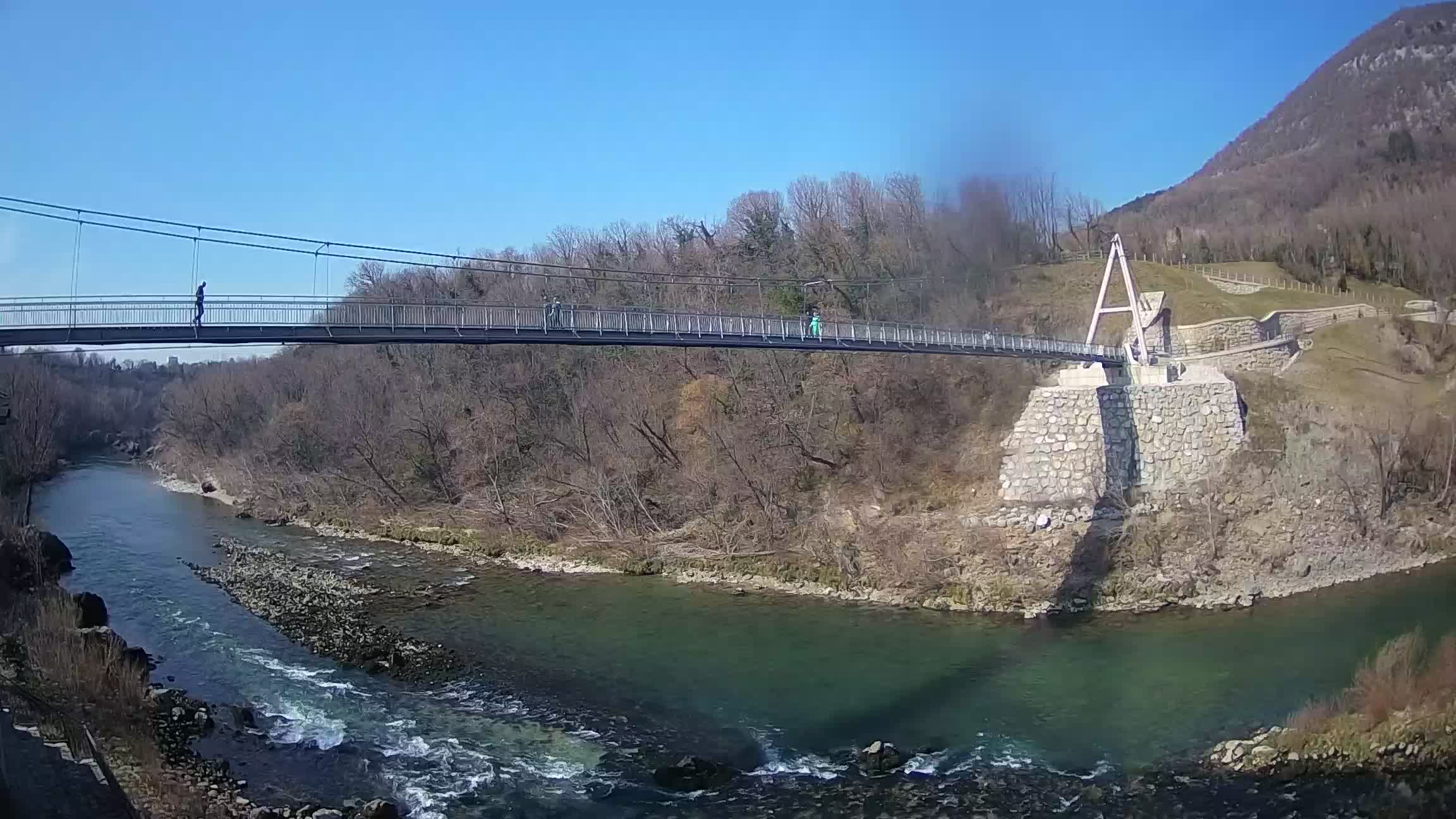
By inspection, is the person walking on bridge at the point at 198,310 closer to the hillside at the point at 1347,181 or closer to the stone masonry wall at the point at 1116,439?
the stone masonry wall at the point at 1116,439

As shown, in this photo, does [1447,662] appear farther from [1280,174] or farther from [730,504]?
[1280,174]

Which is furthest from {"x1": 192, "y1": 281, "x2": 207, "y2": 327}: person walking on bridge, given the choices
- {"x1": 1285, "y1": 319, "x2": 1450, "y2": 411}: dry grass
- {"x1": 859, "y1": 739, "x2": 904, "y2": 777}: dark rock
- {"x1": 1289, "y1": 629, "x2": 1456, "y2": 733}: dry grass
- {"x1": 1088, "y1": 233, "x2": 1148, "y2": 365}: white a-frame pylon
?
{"x1": 1285, "y1": 319, "x2": 1450, "y2": 411}: dry grass

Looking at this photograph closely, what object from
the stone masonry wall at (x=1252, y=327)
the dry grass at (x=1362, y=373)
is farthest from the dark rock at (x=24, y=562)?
the stone masonry wall at (x=1252, y=327)

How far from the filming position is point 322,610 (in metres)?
18.4

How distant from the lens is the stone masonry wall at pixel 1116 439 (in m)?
21.4

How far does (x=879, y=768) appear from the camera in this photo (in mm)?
10664

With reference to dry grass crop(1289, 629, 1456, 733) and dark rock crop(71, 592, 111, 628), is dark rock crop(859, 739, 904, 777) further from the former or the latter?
dark rock crop(71, 592, 111, 628)

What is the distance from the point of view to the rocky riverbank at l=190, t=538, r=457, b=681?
15.1 m

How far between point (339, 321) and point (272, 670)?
5.98 metres

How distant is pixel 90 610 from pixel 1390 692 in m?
20.6

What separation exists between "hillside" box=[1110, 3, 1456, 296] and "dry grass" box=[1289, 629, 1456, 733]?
86.4 feet

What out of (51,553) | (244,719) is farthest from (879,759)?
(51,553)

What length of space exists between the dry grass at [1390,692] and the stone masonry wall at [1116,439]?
9.66 meters

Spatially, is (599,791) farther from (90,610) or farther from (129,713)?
(90,610)
